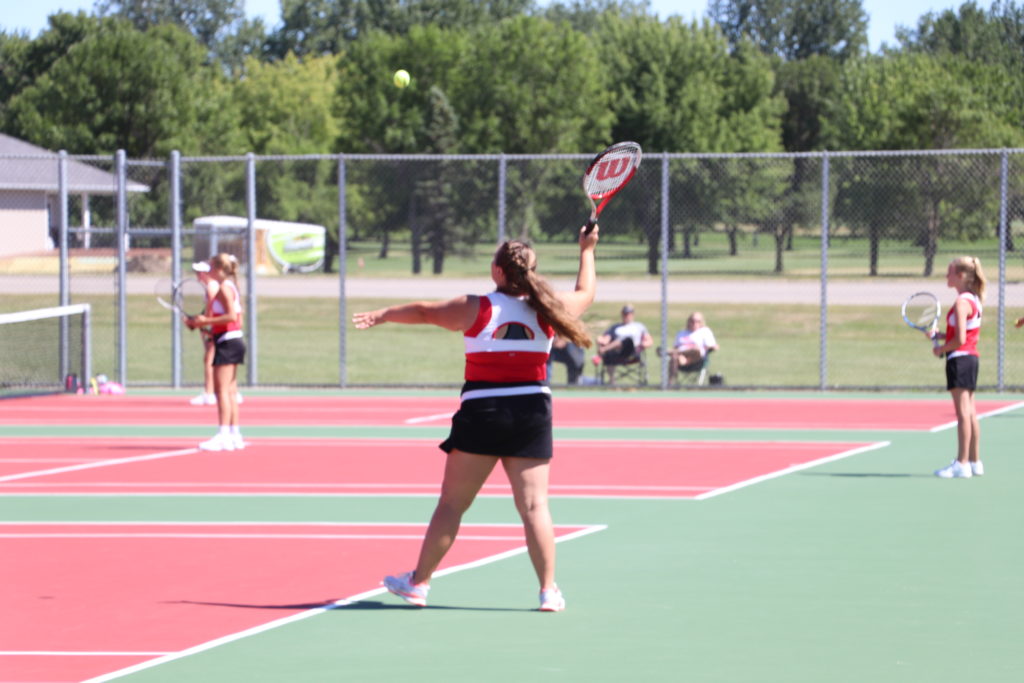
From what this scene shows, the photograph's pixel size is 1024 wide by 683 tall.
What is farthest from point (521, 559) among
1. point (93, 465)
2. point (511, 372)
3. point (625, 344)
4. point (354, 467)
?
point (625, 344)

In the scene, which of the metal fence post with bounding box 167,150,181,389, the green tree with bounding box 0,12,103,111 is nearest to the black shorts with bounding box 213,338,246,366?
the metal fence post with bounding box 167,150,181,389

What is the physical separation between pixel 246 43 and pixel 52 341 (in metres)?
99.0

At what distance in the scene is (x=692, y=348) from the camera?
19.4m

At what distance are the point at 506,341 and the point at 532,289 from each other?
0.88 feet

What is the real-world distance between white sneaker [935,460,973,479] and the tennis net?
435 inches

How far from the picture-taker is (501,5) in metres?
90.7

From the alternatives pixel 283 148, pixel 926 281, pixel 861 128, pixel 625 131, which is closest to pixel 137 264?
pixel 926 281

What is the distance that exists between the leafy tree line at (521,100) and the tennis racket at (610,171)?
18.4 metres

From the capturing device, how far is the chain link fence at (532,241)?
19719 mm

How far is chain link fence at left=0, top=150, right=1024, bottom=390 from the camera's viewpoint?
19719 mm

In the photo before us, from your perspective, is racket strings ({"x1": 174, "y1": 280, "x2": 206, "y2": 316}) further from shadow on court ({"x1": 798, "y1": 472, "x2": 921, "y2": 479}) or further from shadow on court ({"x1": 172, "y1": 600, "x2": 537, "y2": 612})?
shadow on court ({"x1": 172, "y1": 600, "x2": 537, "y2": 612})

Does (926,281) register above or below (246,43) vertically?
below

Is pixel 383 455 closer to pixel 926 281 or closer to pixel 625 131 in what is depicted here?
pixel 926 281

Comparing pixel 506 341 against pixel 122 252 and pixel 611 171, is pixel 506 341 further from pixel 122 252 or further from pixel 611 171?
pixel 122 252
